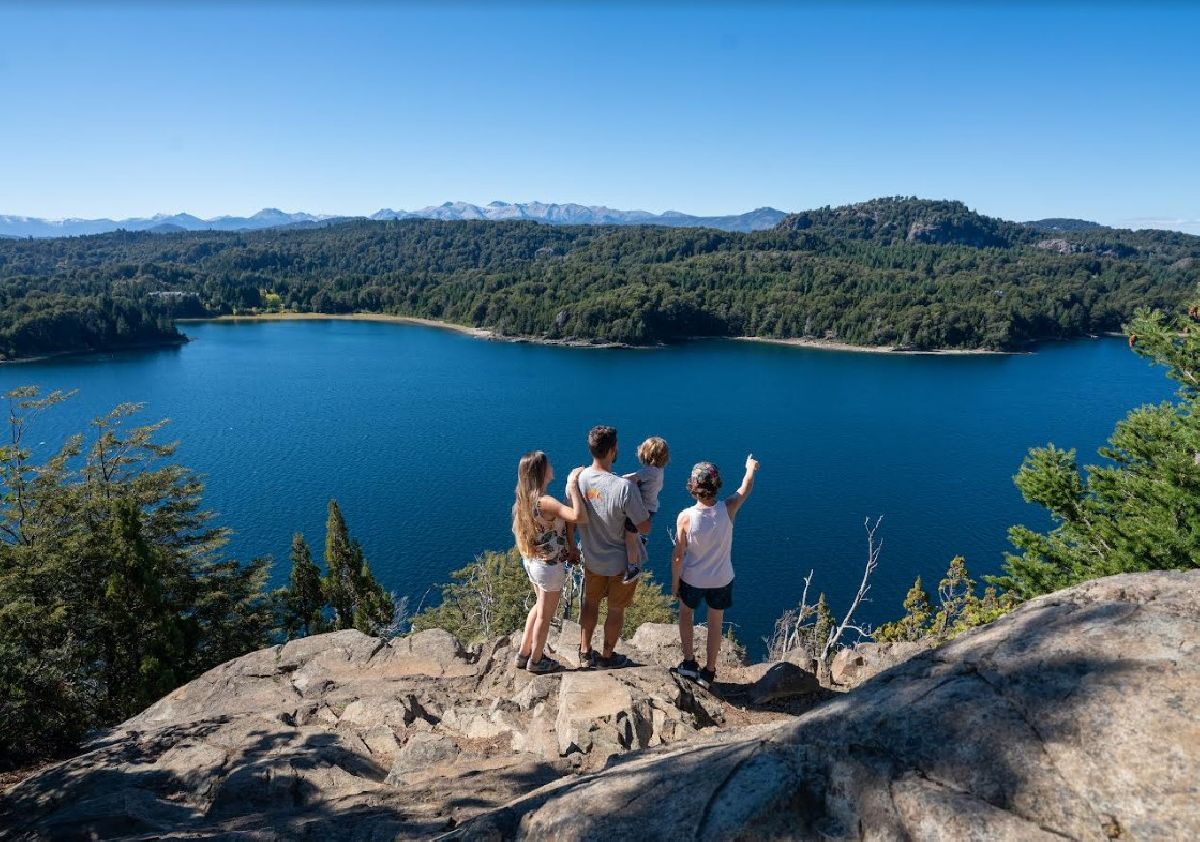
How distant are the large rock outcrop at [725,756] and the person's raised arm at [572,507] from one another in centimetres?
152

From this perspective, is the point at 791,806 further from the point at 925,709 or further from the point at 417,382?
the point at 417,382

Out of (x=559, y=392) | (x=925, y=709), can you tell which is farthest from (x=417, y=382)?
(x=925, y=709)

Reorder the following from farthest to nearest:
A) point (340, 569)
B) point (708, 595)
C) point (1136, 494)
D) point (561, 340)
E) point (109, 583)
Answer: point (561, 340) → point (340, 569) → point (109, 583) → point (1136, 494) → point (708, 595)

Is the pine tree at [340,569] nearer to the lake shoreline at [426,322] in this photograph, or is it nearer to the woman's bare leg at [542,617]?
the woman's bare leg at [542,617]

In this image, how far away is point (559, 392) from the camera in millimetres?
74938

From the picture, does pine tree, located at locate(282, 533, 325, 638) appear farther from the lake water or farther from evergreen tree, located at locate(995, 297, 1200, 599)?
evergreen tree, located at locate(995, 297, 1200, 599)

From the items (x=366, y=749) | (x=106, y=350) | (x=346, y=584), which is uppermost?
(x=366, y=749)

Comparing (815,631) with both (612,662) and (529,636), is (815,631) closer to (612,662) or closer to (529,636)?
(612,662)

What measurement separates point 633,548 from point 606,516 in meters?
0.36

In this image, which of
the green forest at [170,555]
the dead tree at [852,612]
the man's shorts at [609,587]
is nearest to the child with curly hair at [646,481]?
the man's shorts at [609,587]

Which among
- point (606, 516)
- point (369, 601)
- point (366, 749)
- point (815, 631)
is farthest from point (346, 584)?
point (606, 516)

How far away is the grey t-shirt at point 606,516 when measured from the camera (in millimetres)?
5180

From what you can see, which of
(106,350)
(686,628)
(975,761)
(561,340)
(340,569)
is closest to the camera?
(975,761)

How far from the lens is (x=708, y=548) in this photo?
5.29 m
